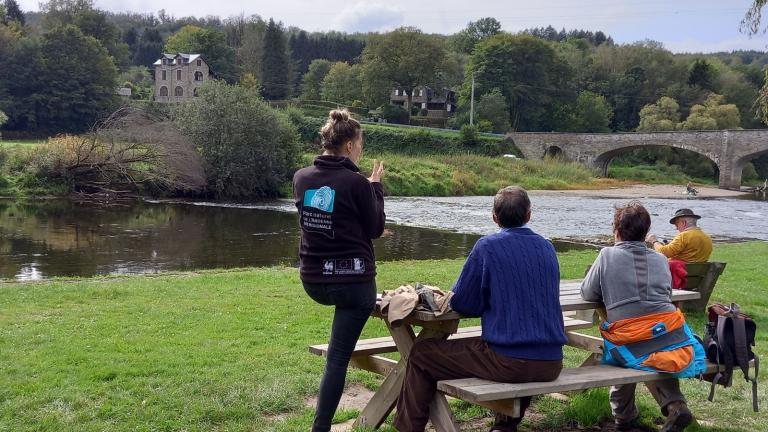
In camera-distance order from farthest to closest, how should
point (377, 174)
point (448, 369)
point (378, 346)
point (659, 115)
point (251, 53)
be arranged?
1. point (251, 53)
2. point (659, 115)
3. point (378, 346)
4. point (377, 174)
5. point (448, 369)

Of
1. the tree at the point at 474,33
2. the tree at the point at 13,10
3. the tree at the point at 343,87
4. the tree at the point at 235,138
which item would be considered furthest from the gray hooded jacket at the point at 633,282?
the tree at the point at 474,33

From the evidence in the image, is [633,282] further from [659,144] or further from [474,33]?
[474,33]

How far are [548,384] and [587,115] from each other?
8889cm

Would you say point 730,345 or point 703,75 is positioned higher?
point 703,75

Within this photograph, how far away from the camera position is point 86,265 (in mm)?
18922

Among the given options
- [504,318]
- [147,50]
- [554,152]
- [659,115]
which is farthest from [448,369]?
[147,50]

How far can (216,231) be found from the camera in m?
27.4

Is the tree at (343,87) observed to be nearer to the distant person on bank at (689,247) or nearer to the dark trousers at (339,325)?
the distant person on bank at (689,247)

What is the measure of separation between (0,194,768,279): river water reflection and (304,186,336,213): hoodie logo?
14.5 meters

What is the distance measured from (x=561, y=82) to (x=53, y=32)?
192ft

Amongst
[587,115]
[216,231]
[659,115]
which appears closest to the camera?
[216,231]

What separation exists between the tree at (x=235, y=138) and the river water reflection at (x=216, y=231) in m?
3.02

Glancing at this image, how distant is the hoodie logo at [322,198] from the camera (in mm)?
4348

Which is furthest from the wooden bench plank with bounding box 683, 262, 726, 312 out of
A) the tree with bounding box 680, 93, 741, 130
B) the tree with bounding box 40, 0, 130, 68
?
the tree with bounding box 40, 0, 130, 68
